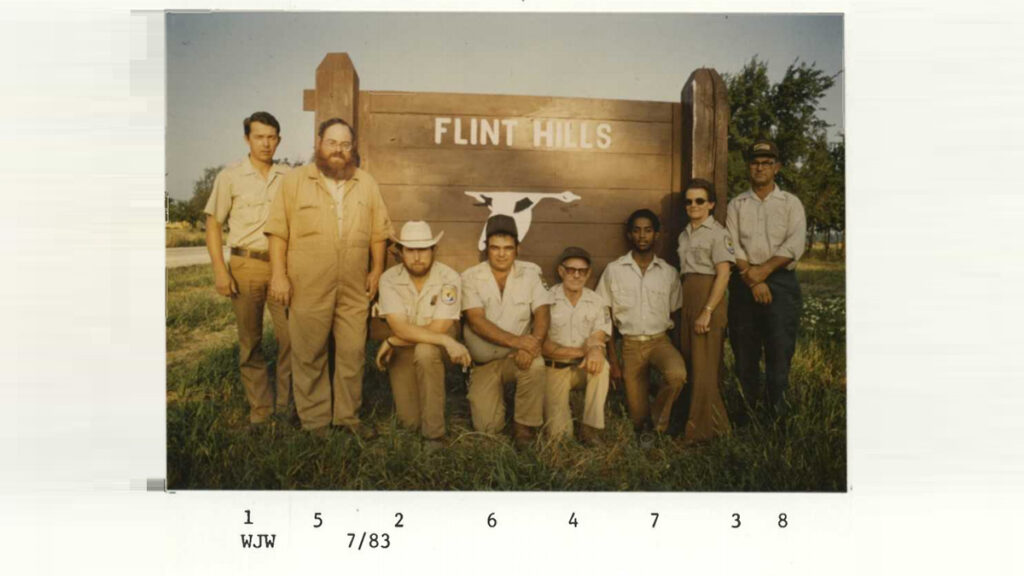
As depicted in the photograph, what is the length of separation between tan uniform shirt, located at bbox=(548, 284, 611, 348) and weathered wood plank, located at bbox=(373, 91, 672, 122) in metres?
1.20

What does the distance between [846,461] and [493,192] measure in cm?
287

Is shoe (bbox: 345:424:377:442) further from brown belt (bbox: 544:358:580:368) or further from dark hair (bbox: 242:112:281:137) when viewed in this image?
dark hair (bbox: 242:112:281:137)

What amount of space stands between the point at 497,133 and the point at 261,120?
1520 mm

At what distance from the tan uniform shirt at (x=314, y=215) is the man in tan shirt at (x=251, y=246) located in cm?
11

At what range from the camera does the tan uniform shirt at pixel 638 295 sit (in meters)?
3.67

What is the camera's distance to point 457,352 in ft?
11.3

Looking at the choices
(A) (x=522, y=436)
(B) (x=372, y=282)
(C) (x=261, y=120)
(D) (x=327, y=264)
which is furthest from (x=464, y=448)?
(C) (x=261, y=120)

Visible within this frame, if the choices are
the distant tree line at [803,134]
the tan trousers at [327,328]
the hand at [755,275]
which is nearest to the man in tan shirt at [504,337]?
the tan trousers at [327,328]

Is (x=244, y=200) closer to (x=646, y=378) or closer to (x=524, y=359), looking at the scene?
(x=524, y=359)

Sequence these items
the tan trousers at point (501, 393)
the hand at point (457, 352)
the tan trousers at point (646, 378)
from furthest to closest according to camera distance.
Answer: the tan trousers at point (646, 378), the tan trousers at point (501, 393), the hand at point (457, 352)

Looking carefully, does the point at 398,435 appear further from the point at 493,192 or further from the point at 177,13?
the point at 177,13

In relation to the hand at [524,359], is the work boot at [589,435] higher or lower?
lower

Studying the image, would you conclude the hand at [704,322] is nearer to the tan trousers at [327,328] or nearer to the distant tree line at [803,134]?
the distant tree line at [803,134]

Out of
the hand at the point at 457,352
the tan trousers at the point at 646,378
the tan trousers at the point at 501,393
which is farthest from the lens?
the tan trousers at the point at 646,378
